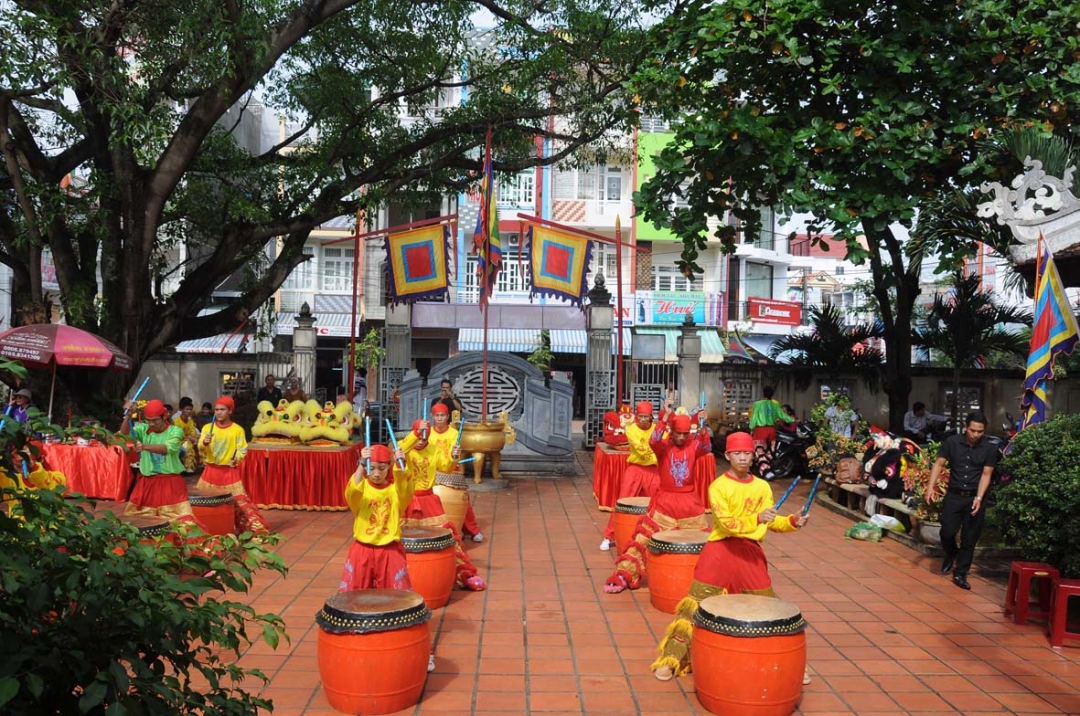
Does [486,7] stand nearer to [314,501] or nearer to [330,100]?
[330,100]

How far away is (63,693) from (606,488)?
10.5 meters

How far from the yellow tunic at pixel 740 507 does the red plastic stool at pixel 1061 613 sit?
2.64 m

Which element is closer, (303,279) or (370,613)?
(370,613)

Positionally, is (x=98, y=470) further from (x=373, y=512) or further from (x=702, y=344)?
(x=702, y=344)

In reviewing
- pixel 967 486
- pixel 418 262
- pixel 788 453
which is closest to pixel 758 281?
pixel 788 453

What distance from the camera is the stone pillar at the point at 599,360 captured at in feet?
61.3

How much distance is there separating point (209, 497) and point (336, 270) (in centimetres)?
2170

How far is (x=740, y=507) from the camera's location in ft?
18.8

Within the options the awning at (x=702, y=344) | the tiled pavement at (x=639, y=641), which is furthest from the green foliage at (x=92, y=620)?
the awning at (x=702, y=344)

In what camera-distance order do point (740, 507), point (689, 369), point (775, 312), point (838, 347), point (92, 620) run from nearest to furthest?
point (92, 620) → point (740, 507) → point (838, 347) → point (689, 369) → point (775, 312)

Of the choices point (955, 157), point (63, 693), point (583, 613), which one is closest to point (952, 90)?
point (955, 157)

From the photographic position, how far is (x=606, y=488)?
12477 mm

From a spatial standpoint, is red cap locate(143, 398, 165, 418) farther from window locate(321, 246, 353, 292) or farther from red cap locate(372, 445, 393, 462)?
window locate(321, 246, 353, 292)

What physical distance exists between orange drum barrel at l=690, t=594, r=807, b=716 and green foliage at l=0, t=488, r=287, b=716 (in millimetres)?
3246
